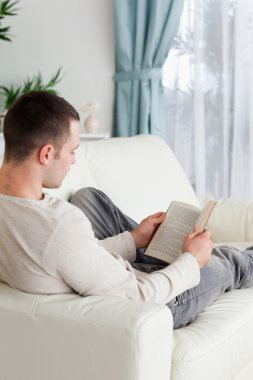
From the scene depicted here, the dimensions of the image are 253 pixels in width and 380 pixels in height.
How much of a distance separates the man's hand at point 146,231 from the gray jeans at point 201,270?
7cm

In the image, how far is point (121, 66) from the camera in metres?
4.03

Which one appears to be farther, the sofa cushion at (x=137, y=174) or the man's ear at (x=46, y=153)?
the sofa cushion at (x=137, y=174)

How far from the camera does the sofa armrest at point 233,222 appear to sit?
2.83 m

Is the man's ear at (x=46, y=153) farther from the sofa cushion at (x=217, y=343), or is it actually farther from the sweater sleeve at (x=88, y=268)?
the sofa cushion at (x=217, y=343)

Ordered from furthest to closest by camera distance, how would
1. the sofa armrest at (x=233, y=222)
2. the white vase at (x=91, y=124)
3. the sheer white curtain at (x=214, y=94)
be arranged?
the white vase at (x=91, y=124)
the sheer white curtain at (x=214, y=94)
the sofa armrest at (x=233, y=222)

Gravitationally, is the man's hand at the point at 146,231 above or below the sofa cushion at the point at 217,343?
above

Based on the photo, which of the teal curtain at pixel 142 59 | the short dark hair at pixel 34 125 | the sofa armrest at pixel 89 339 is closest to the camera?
the sofa armrest at pixel 89 339

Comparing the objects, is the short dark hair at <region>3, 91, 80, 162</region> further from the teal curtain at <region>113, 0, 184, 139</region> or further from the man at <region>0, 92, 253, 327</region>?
the teal curtain at <region>113, 0, 184, 139</region>

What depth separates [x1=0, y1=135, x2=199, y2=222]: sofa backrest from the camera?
2408 mm

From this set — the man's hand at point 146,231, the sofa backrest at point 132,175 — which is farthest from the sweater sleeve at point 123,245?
the sofa backrest at point 132,175

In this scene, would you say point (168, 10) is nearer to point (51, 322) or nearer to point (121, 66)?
point (121, 66)

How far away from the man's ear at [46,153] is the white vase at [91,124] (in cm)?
237

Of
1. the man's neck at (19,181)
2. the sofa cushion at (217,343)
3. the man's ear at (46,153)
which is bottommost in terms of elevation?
the sofa cushion at (217,343)

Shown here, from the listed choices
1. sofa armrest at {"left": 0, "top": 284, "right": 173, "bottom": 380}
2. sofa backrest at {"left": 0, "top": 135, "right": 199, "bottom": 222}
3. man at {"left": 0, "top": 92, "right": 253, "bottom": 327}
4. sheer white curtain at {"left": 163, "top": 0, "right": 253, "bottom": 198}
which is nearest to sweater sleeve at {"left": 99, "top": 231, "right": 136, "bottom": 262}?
sofa backrest at {"left": 0, "top": 135, "right": 199, "bottom": 222}
